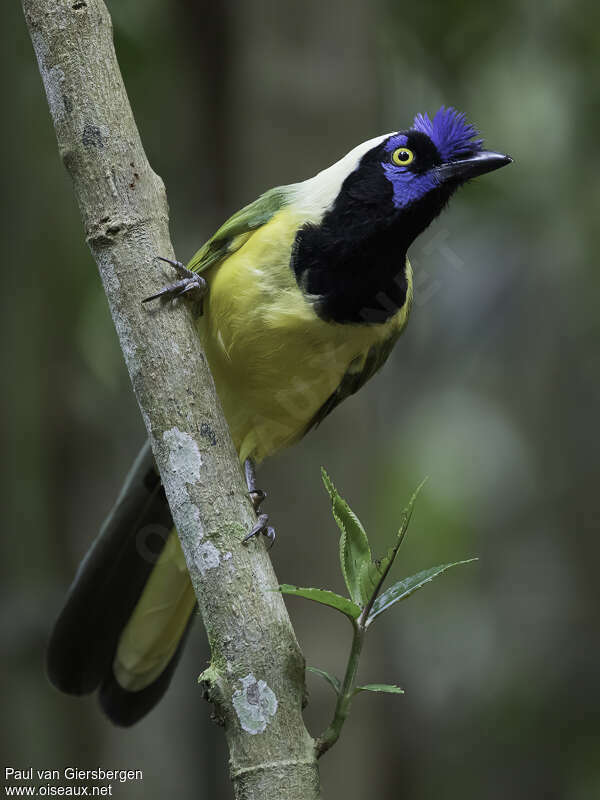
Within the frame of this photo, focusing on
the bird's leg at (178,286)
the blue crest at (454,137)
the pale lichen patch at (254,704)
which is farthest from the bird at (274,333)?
the pale lichen patch at (254,704)

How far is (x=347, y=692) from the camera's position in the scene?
1.45m

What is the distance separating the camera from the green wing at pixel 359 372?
2484mm

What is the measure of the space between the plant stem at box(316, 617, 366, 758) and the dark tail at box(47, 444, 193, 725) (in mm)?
1167

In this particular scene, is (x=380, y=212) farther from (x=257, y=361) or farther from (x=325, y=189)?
(x=257, y=361)

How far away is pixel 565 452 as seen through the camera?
15.5ft

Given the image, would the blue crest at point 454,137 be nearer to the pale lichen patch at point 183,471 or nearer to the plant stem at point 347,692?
the pale lichen patch at point 183,471

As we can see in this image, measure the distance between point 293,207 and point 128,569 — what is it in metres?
1.08

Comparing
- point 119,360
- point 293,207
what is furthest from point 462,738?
point 293,207

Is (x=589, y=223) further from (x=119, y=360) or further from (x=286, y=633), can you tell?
(x=286, y=633)

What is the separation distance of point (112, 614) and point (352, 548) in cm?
124

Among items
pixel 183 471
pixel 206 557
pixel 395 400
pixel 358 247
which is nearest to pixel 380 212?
pixel 358 247

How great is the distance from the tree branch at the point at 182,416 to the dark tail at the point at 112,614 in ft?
Answer: 3.19

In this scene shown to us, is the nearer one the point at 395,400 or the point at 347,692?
the point at 347,692

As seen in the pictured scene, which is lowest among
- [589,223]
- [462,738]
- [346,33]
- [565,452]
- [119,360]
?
[462,738]
